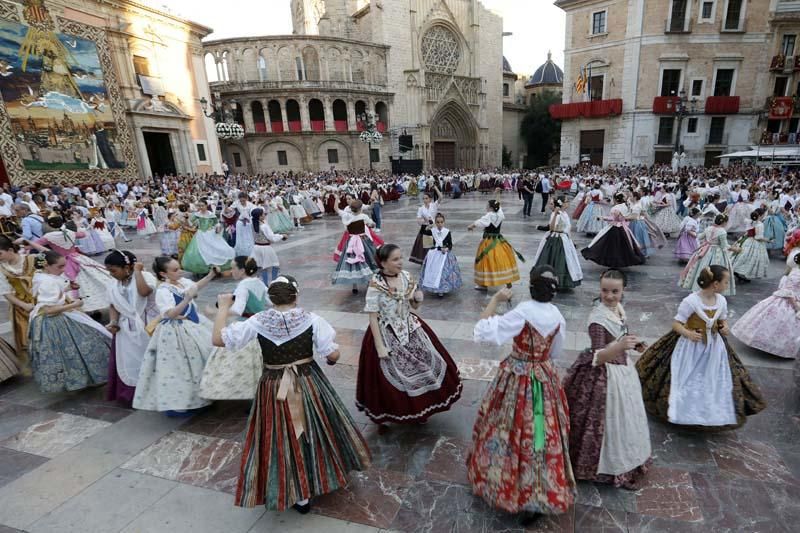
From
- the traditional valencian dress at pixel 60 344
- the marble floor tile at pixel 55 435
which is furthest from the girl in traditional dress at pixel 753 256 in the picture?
the traditional valencian dress at pixel 60 344

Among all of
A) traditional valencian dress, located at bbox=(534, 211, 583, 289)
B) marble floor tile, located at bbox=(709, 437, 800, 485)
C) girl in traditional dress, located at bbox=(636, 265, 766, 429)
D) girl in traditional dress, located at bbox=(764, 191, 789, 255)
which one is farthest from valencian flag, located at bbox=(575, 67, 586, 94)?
marble floor tile, located at bbox=(709, 437, 800, 485)

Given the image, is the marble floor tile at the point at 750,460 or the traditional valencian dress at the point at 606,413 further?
the marble floor tile at the point at 750,460

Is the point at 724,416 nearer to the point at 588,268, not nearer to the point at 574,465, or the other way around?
the point at 574,465

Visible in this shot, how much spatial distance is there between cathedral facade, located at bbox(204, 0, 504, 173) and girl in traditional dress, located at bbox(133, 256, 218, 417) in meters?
31.3

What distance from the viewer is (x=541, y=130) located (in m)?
48.1

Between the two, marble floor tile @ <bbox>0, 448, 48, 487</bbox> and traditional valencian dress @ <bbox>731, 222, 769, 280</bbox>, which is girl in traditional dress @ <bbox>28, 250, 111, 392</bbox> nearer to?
marble floor tile @ <bbox>0, 448, 48, 487</bbox>

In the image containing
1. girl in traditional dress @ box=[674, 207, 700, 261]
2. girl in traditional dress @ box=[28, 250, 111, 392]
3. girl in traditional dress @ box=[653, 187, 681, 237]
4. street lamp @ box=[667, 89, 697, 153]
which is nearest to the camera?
girl in traditional dress @ box=[28, 250, 111, 392]

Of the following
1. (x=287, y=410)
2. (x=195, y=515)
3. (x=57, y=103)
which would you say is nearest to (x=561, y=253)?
(x=287, y=410)

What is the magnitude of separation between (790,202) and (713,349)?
11036mm

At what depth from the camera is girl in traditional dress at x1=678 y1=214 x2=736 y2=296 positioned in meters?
6.27

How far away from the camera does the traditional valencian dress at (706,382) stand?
10.8 feet

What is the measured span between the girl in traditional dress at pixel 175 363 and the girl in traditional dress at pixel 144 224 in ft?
41.3

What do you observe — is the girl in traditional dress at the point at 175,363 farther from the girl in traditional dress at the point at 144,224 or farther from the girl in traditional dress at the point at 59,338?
the girl in traditional dress at the point at 144,224

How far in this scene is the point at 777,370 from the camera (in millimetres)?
4344
